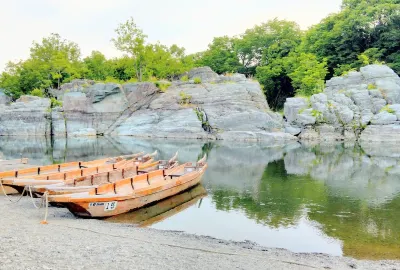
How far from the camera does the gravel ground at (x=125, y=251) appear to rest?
29.8 feet

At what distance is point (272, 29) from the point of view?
275ft

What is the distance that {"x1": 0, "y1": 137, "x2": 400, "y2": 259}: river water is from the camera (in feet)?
45.5

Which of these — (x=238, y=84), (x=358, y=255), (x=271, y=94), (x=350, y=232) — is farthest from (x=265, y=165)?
(x=271, y=94)

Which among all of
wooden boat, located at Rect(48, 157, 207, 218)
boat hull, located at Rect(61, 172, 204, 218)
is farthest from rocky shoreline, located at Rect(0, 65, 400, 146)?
boat hull, located at Rect(61, 172, 204, 218)

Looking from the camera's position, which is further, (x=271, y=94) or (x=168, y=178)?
(x=271, y=94)

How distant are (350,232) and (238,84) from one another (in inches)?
1999

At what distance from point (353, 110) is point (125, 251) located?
5479cm

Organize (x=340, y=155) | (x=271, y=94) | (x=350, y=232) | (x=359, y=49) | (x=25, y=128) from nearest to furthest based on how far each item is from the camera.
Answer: (x=350, y=232) → (x=340, y=155) → (x=25, y=128) → (x=359, y=49) → (x=271, y=94)

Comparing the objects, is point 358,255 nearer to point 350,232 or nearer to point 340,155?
point 350,232

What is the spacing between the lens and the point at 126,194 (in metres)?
15.8

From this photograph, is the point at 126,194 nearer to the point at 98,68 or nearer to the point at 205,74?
the point at 205,74

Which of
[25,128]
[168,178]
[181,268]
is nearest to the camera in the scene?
[181,268]

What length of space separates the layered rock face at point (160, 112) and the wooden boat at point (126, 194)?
3759 cm

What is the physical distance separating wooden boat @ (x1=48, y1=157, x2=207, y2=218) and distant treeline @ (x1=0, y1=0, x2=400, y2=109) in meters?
51.3
